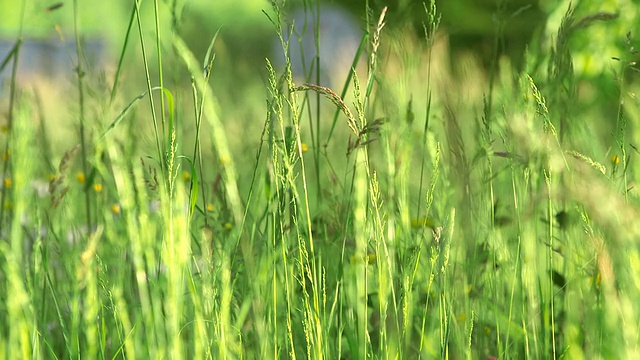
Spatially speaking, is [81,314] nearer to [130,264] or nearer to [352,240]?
[130,264]

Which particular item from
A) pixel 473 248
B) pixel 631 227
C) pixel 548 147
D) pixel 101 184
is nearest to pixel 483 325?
pixel 473 248

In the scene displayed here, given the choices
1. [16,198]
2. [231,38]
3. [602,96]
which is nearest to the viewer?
[16,198]

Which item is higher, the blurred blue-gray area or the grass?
the blurred blue-gray area

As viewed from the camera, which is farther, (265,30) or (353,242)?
(265,30)

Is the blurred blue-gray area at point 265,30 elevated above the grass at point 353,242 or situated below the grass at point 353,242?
above

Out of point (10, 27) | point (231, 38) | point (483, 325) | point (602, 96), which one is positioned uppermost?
point (10, 27)

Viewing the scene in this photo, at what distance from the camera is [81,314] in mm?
1694

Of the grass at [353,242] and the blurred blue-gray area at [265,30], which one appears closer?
the grass at [353,242]

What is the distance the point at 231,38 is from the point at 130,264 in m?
14.9

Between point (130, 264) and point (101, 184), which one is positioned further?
point (101, 184)

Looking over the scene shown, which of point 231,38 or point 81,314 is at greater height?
point 231,38

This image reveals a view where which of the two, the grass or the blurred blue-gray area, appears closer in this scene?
the grass

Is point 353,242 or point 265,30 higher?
point 265,30

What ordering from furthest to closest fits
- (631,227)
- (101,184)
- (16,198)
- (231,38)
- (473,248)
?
(231,38) < (101,184) < (473,248) < (16,198) < (631,227)
